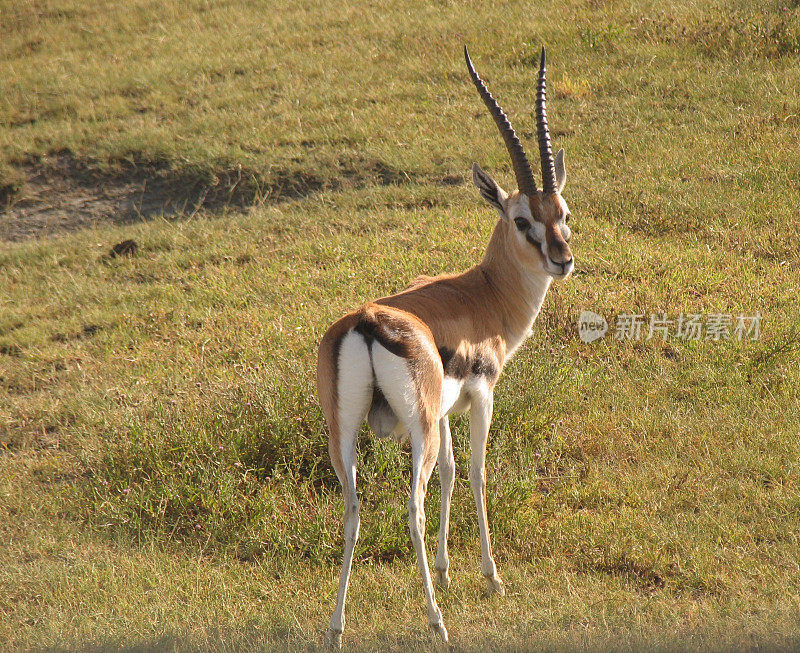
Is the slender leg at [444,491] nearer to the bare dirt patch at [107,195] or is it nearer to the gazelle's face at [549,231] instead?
the gazelle's face at [549,231]

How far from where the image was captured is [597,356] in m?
6.58

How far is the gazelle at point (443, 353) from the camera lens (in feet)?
12.1

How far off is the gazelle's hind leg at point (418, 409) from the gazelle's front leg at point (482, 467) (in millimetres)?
585

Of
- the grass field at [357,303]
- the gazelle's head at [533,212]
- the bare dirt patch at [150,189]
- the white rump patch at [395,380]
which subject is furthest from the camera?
the bare dirt patch at [150,189]

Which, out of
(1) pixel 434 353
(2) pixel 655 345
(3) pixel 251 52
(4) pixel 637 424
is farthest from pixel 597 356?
(3) pixel 251 52

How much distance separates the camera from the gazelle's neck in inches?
187

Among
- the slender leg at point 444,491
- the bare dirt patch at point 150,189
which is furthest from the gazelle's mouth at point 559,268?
the bare dirt patch at point 150,189

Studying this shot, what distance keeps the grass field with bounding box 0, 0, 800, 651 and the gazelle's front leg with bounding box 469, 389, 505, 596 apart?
4.7 inches

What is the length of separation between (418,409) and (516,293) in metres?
1.32

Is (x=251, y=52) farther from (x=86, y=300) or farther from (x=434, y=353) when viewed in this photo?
(x=434, y=353)

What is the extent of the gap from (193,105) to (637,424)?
27.2 feet

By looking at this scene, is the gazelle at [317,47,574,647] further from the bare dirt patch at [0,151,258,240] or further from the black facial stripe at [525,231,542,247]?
the bare dirt patch at [0,151,258,240]

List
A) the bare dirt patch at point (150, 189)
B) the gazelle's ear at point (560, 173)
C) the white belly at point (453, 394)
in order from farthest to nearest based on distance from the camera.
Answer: the bare dirt patch at point (150, 189), the gazelle's ear at point (560, 173), the white belly at point (453, 394)

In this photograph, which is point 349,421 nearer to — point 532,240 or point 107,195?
point 532,240
